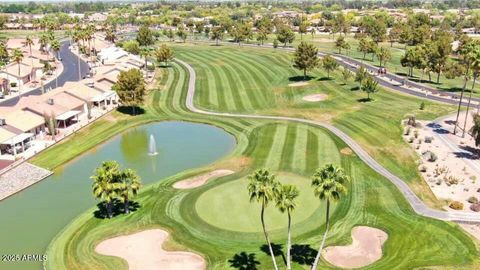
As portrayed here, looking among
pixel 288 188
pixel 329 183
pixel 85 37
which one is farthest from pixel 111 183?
pixel 85 37

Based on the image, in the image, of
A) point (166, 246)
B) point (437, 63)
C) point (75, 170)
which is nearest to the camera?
point (166, 246)

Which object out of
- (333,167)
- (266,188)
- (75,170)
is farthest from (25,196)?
(333,167)

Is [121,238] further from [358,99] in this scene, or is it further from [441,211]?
[358,99]

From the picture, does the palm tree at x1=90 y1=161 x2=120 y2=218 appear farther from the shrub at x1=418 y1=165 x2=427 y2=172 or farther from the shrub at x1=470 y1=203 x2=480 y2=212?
the shrub at x1=418 y1=165 x2=427 y2=172

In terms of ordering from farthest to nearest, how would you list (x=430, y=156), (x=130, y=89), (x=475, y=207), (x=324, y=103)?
(x=324, y=103)
(x=130, y=89)
(x=430, y=156)
(x=475, y=207)

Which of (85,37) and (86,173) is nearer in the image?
(86,173)

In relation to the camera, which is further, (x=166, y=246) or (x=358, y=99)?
(x=358, y=99)

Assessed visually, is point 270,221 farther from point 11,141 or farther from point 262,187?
point 11,141

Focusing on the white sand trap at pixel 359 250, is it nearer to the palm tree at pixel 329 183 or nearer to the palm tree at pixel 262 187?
the palm tree at pixel 329 183
